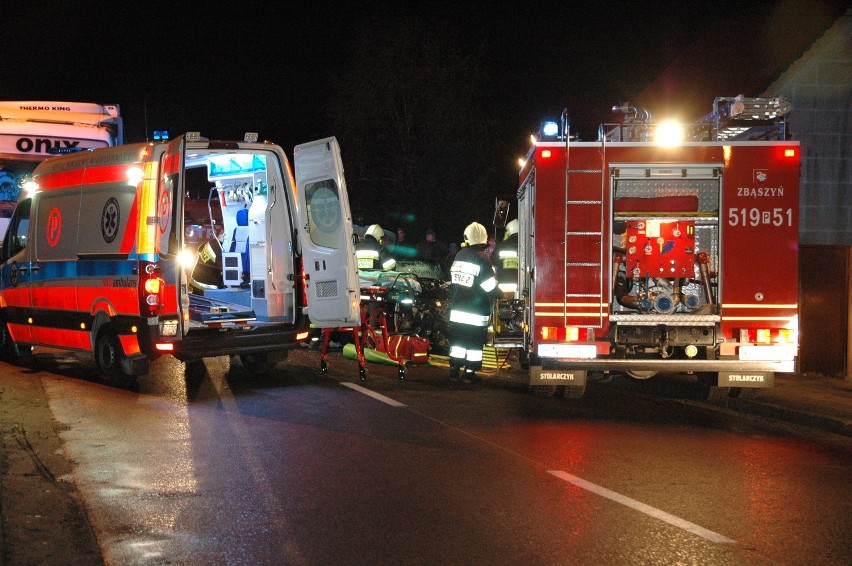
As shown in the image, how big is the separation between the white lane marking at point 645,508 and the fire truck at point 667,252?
300 cm

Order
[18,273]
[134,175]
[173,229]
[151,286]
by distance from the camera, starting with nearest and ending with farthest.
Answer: [173,229]
[151,286]
[134,175]
[18,273]

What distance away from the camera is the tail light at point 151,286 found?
30.9 ft

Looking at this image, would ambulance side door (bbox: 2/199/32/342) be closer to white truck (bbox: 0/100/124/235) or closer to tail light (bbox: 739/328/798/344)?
white truck (bbox: 0/100/124/235)

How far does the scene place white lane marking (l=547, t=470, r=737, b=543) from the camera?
17.0 feet

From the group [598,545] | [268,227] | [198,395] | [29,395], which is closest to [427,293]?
[268,227]

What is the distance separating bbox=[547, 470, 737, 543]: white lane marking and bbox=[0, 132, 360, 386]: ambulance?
4.35 meters

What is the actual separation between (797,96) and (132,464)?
11597 mm

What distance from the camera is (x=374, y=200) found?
29.4 m

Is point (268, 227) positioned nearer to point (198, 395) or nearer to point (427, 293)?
point (198, 395)

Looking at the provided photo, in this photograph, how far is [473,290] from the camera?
36.0ft

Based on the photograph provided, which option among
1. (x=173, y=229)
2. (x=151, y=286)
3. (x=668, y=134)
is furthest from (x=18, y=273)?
(x=668, y=134)

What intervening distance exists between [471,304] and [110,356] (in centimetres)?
398

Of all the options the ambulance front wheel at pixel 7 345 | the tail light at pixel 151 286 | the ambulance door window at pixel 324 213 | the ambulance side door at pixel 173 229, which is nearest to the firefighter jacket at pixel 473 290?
the ambulance door window at pixel 324 213

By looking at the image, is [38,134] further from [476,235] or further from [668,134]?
[668,134]
